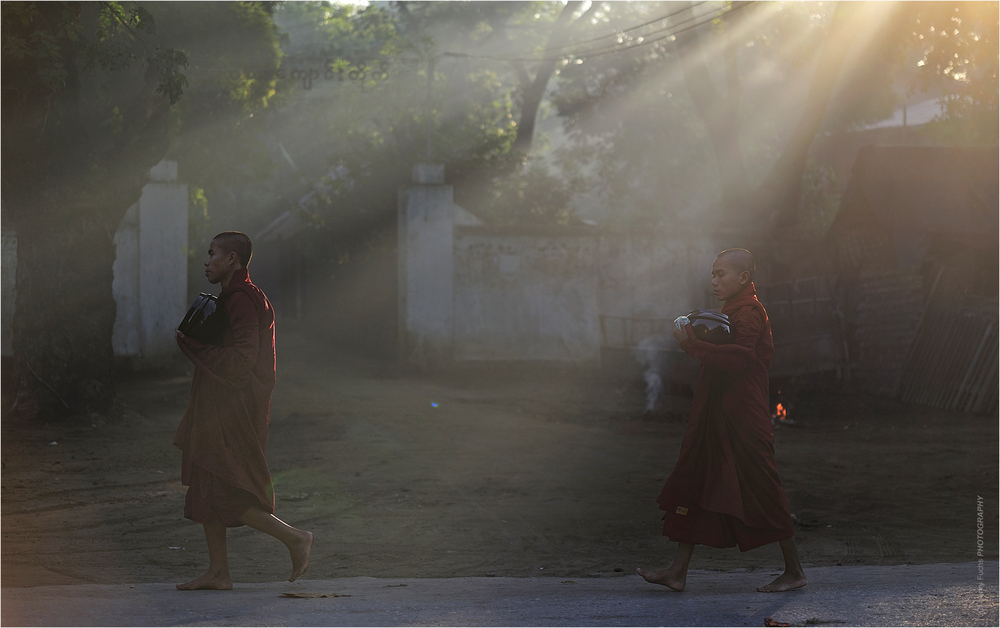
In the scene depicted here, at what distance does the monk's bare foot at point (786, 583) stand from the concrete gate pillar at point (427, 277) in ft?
36.2

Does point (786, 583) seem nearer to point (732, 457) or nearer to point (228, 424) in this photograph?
point (732, 457)

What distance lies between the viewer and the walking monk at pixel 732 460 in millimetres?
4418

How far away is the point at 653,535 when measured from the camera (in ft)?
20.4

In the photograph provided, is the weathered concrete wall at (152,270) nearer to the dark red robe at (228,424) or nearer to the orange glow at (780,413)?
the orange glow at (780,413)

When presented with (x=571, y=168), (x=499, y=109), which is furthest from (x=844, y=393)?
(x=571, y=168)

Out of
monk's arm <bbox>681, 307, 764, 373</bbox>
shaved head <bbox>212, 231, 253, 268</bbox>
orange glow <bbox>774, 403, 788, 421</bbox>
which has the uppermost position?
shaved head <bbox>212, 231, 253, 268</bbox>

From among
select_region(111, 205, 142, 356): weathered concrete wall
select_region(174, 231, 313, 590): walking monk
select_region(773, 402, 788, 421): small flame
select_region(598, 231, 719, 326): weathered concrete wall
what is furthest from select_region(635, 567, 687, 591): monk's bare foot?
select_region(111, 205, 142, 356): weathered concrete wall

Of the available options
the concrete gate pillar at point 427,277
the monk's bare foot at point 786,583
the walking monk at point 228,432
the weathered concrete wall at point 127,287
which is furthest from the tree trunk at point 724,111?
the walking monk at point 228,432

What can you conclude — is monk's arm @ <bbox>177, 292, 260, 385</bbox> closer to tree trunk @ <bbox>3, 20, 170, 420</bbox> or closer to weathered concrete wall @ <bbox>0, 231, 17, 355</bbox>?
tree trunk @ <bbox>3, 20, 170, 420</bbox>

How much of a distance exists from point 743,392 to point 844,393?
9.78 metres

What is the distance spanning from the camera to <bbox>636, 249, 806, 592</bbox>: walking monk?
14.5 ft

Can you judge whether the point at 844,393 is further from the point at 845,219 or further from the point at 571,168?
the point at 571,168

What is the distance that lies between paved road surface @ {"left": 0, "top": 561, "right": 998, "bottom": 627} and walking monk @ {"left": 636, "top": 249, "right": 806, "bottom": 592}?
0.85 feet

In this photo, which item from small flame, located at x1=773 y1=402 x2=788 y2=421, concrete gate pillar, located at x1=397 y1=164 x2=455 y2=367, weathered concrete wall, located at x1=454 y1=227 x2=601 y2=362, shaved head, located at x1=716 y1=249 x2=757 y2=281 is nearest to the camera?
shaved head, located at x1=716 y1=249 x2=757 y2=281
